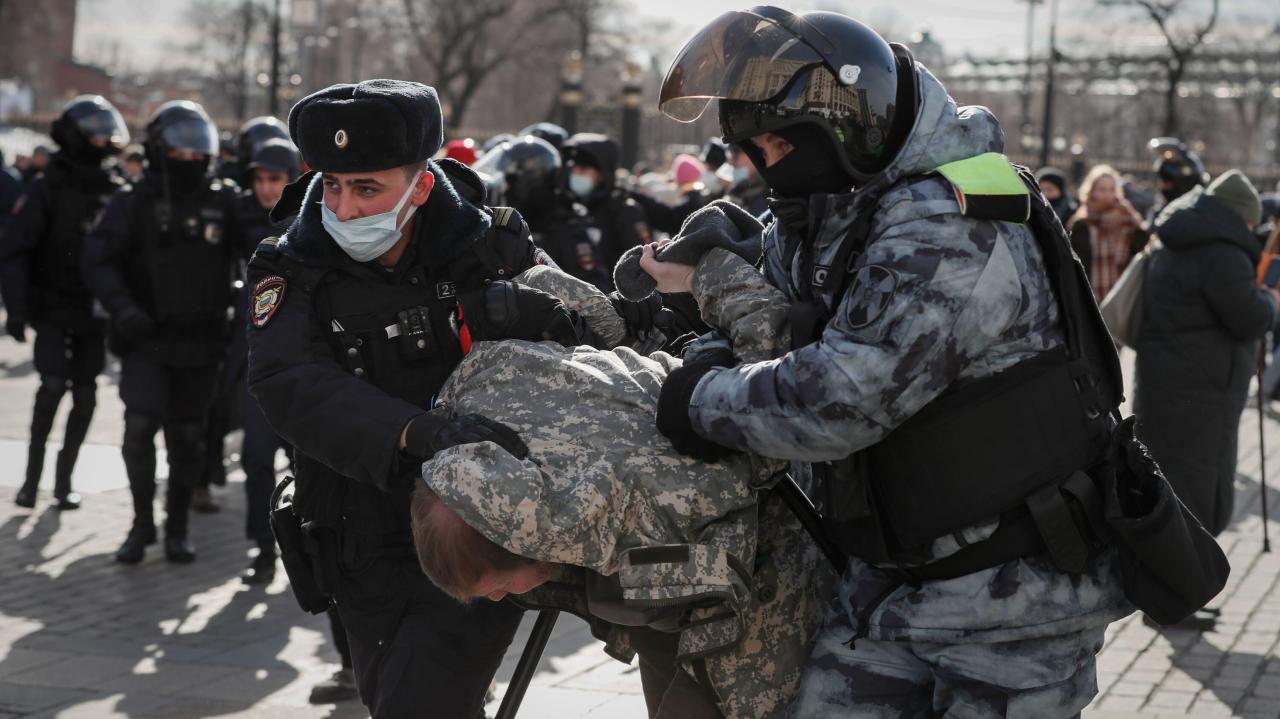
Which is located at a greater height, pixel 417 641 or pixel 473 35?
pixel 473 35

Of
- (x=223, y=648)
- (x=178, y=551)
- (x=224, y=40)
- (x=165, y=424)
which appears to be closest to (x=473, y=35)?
(x=224, y=40)

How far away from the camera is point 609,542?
2.57 metres

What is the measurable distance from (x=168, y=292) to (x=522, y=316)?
4.60m

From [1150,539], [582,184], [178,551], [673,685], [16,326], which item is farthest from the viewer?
[582,184]

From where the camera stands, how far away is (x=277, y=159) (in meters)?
7.65

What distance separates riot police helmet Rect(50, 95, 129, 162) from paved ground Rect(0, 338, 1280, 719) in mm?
2005

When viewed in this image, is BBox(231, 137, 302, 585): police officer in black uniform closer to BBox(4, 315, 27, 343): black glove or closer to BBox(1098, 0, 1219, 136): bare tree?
BBox(4, 315, 27, 343): black glove

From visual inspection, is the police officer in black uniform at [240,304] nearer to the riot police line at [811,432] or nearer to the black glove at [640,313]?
the black glove at [640,313]

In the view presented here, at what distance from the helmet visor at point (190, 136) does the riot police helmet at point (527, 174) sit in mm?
1296

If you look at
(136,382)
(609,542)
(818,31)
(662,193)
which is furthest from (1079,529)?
(662,193)

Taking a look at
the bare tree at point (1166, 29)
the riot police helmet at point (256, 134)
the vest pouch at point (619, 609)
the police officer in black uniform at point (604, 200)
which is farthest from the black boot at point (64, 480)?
the bare tree at point (1166, 29)

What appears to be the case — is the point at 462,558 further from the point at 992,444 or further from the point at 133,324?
the point at 133,324

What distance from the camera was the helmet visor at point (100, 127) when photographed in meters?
8.48

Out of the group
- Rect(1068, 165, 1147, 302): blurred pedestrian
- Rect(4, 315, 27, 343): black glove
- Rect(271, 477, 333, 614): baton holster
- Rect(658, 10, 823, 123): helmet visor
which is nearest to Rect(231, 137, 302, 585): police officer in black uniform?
Rect(4, 315, 27, 343): black glove
